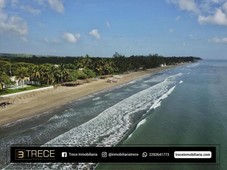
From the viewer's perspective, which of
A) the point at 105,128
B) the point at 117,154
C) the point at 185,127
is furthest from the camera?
the point at 185,127

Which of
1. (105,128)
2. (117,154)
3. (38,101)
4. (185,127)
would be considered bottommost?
(105,128)

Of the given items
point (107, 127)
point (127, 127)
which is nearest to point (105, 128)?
point (107, 127)

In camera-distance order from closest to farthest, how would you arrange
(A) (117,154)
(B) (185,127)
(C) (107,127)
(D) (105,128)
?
(A) (117,154) → (D) (105,128) → (C) (107,127) → (B) (185,127)

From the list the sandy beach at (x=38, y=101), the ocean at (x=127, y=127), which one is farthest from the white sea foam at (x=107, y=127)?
the sandy beach at (x=38, y=101)

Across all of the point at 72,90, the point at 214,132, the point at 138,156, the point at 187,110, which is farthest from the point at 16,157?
the point at 72,90

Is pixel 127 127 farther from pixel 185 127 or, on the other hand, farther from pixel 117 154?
pixel 117 154

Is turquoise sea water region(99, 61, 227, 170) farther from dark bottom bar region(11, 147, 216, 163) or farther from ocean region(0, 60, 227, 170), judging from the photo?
dark bottom bar region(11, 147, 216, 163)

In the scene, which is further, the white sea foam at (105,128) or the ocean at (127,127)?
the white sea foam at (105,128)

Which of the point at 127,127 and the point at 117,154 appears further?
the point at 127,127

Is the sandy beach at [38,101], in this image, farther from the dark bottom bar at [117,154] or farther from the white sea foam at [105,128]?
the dark bottom bar at [117,154]

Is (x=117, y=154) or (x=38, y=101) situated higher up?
(x=117, y=154)

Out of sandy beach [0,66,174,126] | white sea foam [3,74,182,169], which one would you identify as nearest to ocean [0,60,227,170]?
white sea foam [3,74,182,169]

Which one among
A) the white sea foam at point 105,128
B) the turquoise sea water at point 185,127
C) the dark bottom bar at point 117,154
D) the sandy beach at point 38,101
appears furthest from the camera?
the sandy beach at point 38,101
